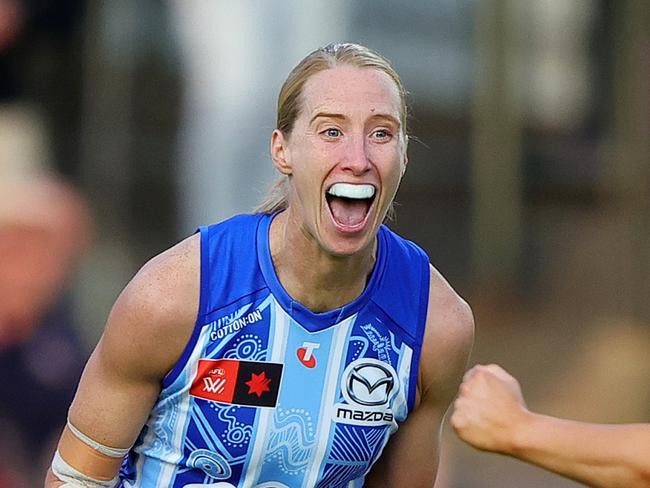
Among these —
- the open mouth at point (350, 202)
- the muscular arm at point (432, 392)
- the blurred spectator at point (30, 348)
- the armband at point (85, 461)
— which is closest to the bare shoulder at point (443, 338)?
the muscular arm at point (432, 392)

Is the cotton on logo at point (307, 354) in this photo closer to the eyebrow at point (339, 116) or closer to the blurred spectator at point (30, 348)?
the eyebrow at point (339, 116)

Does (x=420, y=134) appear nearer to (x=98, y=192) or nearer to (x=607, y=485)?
(x=98, y=192)

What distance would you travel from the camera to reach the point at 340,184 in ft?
10.5

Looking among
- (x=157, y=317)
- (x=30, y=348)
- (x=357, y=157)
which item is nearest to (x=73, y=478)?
(x=157, y=317)

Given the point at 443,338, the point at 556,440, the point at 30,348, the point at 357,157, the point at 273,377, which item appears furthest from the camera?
the point at 30,348

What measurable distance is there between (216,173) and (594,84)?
8.57ft

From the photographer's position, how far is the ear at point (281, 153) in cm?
333

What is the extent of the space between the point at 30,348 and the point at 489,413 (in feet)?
10.9

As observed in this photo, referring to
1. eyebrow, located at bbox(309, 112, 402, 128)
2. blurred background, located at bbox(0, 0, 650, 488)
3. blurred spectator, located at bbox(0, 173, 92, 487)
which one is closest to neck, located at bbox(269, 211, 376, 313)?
eyebrow, located at bbox(309, 112, 402, 128)

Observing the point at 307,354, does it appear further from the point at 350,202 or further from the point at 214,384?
the point at 350,202

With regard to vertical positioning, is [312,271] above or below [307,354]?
above

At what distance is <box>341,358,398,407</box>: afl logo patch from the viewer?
10.9 feet

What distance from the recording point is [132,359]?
322 cm

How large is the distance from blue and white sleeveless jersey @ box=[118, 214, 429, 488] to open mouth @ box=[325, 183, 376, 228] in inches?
7.3
